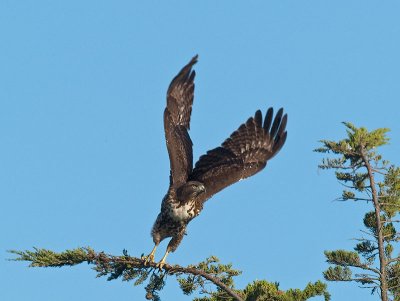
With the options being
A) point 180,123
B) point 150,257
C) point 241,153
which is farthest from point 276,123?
point 150,257

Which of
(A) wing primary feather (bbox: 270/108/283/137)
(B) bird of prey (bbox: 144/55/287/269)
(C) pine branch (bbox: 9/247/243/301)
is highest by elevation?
(A) wing primary feather (bbox: 270/108/283/137)

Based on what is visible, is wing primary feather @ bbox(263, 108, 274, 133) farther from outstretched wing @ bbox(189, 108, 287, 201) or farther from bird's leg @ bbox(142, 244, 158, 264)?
bird's leg @ bbox(142, 244, 158, 264)

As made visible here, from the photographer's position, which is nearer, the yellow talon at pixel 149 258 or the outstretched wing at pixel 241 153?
the yellow talon at pixel 149 258

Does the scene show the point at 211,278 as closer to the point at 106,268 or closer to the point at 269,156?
the point at 106,268

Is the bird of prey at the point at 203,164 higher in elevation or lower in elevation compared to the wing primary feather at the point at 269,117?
lower

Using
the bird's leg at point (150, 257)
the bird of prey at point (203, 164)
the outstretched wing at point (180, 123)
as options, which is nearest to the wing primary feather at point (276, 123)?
the bird of prey at point (203, 164)

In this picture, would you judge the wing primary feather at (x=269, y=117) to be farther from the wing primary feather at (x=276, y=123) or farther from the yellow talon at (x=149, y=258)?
the yellow talon at (x=149, y=258)

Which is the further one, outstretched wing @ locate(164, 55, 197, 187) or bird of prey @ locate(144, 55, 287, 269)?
outstretched wing @ locate(164, 55, 197, 187)

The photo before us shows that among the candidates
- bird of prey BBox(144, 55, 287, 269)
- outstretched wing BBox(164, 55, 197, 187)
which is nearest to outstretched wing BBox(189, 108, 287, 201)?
bird of prey BBox(144, 55, 287, 269)

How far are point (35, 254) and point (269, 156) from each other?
466 centimetres

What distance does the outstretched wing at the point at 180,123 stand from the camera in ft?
49.3

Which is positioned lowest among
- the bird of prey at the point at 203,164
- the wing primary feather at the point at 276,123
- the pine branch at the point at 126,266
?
the pine branch at the point at 126,266

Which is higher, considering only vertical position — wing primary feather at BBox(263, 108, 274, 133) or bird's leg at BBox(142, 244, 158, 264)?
wing primary feather at BBox(263, 108, 274, 133)

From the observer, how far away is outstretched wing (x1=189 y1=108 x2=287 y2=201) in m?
14.9
